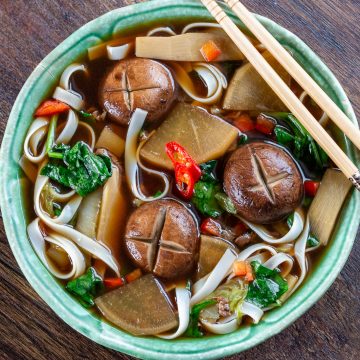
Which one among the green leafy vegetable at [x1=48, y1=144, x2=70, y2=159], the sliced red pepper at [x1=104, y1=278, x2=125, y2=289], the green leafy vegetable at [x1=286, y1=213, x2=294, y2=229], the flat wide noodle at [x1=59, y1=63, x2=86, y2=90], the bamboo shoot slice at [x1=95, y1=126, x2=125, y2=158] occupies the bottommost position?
the green leafy vegetable at [x1=286, y1=213, x2=294, y2=229]

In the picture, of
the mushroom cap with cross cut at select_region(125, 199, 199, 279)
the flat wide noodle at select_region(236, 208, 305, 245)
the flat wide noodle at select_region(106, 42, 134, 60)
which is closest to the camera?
the mushroom cap with cross cut at select_region(125, 199, 199, 279)

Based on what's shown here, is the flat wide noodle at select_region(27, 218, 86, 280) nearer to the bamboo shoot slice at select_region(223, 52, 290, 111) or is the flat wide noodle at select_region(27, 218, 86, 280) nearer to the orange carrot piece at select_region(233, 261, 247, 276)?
the orange carrot piece at select_region(233, 261, 247, 276)

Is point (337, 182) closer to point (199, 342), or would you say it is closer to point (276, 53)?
point (276, 53)

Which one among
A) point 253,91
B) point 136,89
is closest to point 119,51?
point 136,89

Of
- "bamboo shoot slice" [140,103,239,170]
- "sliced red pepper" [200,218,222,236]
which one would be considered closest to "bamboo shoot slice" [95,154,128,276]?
"bamboo shoot slice" [140,103,239,170]

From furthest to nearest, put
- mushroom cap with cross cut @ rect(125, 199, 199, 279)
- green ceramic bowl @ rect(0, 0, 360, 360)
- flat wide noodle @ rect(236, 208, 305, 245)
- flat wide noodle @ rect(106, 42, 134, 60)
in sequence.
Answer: flat wide noodle @ rect(106, 42, 134, 60)
flat wide noodle @ rect(236, 208, 305, 245)
mushroom cap with cross cut @ rect(125, 199, 199, 279)
green ceramic bowl @ rect(0, 0, 360, 360)

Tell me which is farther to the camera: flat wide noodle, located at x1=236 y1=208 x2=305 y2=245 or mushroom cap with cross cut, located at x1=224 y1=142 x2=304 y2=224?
flat wide noodle, located at x1=236 y1=208 x2=305 y2=245

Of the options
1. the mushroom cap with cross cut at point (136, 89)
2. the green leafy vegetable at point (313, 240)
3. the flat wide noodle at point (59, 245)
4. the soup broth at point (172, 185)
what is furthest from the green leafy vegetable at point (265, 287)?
the mushroom cap with cross cut at point (136, 89)

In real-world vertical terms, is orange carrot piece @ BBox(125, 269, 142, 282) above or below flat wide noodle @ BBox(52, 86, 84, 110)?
below
